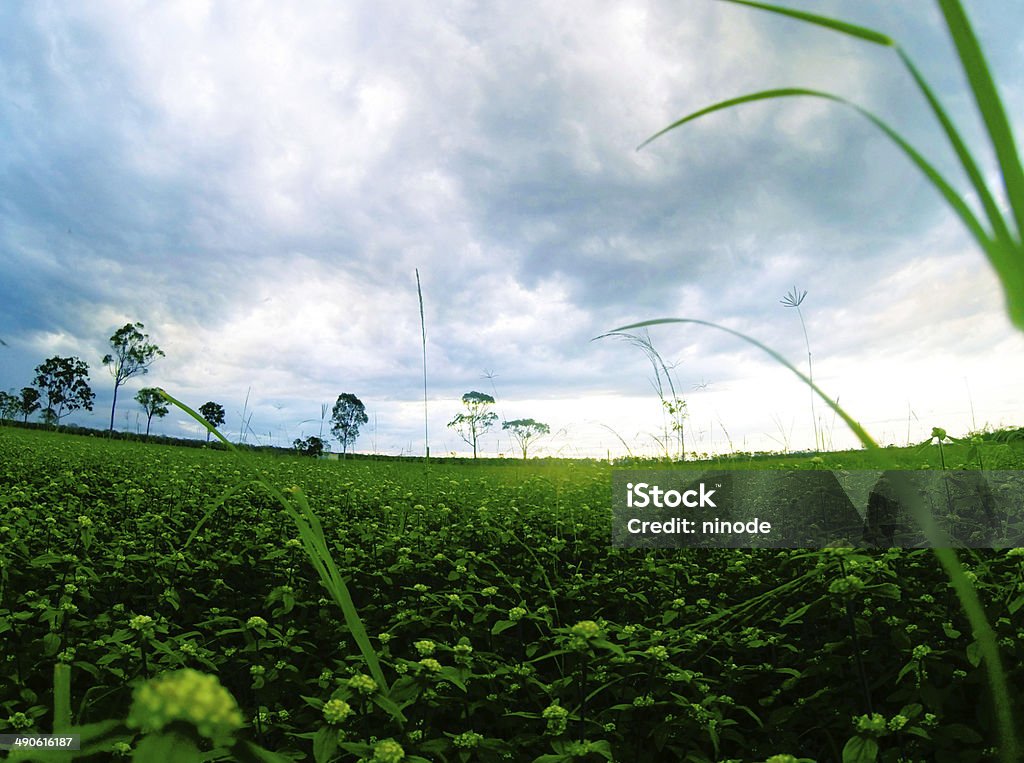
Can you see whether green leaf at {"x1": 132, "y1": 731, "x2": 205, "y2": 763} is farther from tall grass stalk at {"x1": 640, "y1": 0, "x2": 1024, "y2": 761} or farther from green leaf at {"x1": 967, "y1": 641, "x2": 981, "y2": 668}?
green leaf at {"x1": 967, "y1": 641, "x2": 981, "y2": 668}

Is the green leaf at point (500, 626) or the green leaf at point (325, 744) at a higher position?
the green leaf at point (500, 626)

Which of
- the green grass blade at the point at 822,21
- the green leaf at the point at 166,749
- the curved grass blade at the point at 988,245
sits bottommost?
the green leaf at the point at 166,749

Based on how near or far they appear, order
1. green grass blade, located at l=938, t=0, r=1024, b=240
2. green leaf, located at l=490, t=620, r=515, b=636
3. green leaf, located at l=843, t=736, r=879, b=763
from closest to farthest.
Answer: green grass blade, located at l=938, t=0, r=1024, b=240, green leaf, located at l=843, t=736, r=879, b=763, green leaf, located at l=490, t=620, r=515, b=636

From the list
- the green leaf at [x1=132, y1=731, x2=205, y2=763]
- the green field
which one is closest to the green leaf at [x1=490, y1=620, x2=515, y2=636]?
the green field

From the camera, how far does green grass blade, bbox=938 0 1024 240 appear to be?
0.71 meters

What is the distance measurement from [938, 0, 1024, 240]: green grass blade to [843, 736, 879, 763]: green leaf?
145 centimetres

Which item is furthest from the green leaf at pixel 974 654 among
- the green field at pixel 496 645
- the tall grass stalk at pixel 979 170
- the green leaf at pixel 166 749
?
the green leaf at pixel 166 749

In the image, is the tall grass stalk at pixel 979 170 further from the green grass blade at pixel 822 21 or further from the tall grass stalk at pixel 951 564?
the tall grass stalk at pixel 951 564

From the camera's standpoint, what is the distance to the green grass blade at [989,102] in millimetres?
712

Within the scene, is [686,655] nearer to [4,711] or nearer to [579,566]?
[579,566]

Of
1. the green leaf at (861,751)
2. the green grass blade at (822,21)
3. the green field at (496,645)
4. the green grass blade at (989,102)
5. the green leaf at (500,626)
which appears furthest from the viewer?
the green leaf at (500,626)

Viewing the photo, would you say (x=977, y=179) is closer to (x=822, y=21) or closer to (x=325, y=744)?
(x=822, y=21)

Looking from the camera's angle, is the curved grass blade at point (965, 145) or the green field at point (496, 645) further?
the green field at point (496, 645)

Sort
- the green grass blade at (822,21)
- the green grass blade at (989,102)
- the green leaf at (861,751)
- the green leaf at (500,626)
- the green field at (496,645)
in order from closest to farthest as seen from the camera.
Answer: the green grass blade at (989,102)
the green grass blade at (822,21)
the green leaf at (861,751)
the green field at (496,645)
the green leaf at (500,626)
